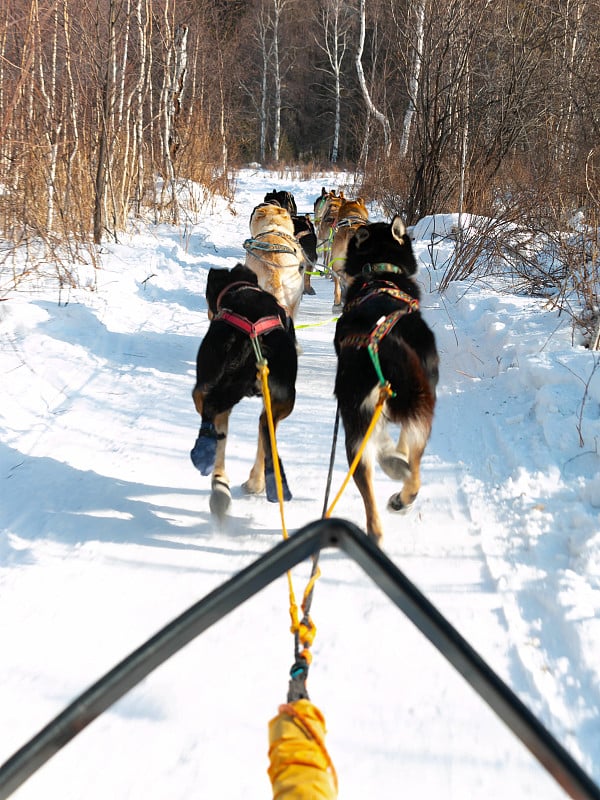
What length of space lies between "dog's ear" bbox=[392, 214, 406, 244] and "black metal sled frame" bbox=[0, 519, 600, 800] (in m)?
3.09

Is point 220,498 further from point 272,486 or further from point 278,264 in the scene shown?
point 278,264

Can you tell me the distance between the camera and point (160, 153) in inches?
498

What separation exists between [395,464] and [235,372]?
832 mm

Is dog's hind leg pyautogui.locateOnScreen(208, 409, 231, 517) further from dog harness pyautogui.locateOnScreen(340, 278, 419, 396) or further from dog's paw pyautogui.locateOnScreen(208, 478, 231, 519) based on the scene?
dog harness pyautogui.locateOnScreen(340, 278, 419, 396)

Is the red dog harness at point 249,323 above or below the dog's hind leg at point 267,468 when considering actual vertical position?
above

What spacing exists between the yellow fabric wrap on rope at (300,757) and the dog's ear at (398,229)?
312cm

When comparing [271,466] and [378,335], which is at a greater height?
[378,335]

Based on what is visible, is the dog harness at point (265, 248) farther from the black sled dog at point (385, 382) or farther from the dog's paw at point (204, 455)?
the dog's paw at point (204, 455)

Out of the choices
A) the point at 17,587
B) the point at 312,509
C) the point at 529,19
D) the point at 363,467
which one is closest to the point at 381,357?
the point at 363,467

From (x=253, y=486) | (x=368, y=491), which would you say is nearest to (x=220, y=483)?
(x=253, y=486)

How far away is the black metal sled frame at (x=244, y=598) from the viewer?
0.71 metres

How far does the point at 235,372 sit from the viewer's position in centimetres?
288

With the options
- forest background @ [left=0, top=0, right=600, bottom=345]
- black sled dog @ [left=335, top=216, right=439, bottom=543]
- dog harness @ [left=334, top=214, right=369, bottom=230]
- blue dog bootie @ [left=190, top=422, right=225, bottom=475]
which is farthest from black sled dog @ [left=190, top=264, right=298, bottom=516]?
dog harness @ [left=334, top=214, right=369, bottom=230]

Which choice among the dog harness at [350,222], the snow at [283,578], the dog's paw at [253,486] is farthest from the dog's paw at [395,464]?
the dog harness at [350,222]
